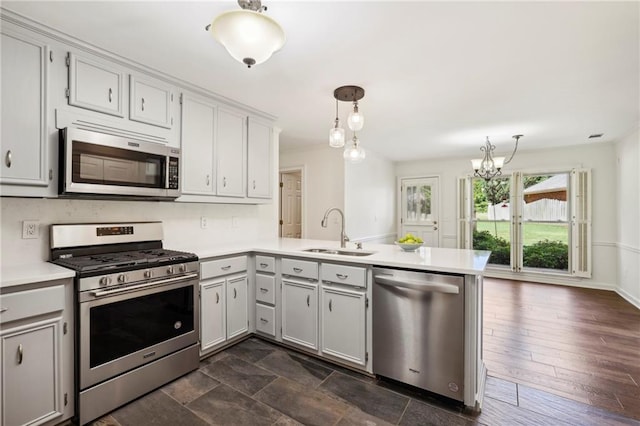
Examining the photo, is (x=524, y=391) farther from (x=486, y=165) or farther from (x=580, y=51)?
(x=486, y=165)

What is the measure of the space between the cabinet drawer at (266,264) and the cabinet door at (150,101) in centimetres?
142

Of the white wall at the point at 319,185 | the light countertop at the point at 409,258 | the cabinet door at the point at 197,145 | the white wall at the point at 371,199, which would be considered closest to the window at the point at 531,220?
the white wall at the point at 371,199

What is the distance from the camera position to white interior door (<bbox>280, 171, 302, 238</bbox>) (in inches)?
224

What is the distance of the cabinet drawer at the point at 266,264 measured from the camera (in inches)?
112

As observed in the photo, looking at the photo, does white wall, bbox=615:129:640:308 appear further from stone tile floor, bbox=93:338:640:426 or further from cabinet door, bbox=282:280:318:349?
cabinet door, bbox=282:280:318:349

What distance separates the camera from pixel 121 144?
2.20 m

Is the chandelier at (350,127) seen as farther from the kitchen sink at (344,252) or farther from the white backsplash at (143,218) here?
the white backsplash at (143,218)

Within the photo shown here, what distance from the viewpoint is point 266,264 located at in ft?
9.52

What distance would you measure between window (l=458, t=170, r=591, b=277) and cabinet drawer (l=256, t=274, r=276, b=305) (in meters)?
4.82

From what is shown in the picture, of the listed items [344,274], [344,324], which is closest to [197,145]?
[344,274]

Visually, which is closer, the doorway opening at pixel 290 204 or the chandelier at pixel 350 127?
the chandelier at pixel 350 127

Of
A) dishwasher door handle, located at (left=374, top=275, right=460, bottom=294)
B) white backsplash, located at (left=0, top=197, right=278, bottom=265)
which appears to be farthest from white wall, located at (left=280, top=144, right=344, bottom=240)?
dishwasher door handle, located at (left=374, top=275, right=460, bottom=294)

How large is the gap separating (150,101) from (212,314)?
1.82 metres

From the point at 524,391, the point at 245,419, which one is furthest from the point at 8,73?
the point at 524,391
